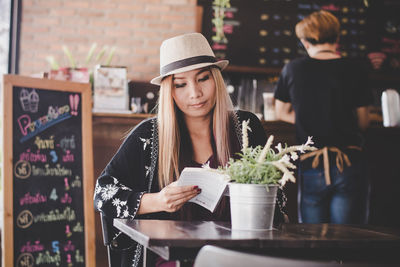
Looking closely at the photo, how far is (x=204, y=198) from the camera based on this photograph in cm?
154

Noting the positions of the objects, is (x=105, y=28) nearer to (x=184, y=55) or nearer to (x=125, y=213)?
(x=184, y=55)

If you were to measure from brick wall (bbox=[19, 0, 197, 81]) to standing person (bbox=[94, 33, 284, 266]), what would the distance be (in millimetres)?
2162

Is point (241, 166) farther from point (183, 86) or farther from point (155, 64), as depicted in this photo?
point (155, 64)

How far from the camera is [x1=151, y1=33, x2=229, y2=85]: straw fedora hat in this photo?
197cm

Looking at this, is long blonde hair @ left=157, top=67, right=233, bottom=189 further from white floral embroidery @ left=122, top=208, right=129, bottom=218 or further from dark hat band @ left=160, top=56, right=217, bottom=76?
white floral embroidery @ left=122, top=208, right=129, bottom=218

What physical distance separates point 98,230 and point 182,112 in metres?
1.27

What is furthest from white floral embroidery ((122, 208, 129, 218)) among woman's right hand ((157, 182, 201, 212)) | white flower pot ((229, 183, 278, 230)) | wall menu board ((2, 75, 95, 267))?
wall menu board ((2, 75, 95, 267))

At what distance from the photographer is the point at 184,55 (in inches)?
78.1

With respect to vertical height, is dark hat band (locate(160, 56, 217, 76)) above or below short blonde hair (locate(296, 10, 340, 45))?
below

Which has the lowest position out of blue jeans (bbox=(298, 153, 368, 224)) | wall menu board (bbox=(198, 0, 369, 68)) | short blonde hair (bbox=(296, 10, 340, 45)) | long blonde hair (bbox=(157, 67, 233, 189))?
blue jeans (bbox=(298, 153, 368, 224))

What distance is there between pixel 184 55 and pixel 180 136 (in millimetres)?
350

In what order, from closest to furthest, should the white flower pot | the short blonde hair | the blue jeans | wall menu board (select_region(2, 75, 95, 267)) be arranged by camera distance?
the white flower pot
wall menu board (select_region(2, 75, 95, 267))
the blue jeans
the short blonde hair

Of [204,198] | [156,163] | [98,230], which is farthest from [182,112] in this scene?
[98,230]

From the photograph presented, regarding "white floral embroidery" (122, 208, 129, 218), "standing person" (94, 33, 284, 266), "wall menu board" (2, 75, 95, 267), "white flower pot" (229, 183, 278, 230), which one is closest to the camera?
"white flower pot" (229, 183, 278, 230)
